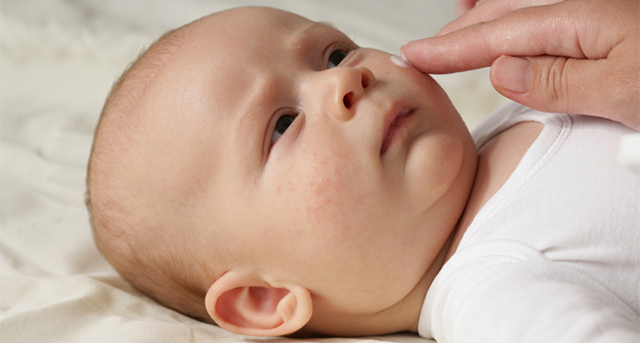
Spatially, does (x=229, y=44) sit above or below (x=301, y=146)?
above

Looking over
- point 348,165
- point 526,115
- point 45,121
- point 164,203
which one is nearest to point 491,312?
point 348,165

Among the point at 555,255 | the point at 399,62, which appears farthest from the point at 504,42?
the point at 555,255

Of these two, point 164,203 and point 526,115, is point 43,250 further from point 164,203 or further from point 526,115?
point 526,115

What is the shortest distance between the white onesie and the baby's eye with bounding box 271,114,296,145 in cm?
39

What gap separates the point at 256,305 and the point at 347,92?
459 mm

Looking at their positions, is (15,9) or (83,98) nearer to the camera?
(83,98)

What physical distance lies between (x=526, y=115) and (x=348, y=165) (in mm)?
441

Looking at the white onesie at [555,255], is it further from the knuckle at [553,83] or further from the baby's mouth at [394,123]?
the baby's mouth at [394,123]

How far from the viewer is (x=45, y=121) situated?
82.6 inches

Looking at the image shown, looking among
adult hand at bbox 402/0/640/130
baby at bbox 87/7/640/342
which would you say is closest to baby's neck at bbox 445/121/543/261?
baby at bbox 87/7/640/342

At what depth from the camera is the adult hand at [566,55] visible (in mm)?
1021

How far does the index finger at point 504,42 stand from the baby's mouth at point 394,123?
0.42ft

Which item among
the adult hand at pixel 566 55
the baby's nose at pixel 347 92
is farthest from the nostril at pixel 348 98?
the adult hand at pixel 566 55

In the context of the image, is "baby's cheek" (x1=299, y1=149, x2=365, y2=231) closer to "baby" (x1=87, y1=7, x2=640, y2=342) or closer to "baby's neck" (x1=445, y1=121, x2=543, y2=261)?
"baby" (x1=87, y1=7, x2=640, y2=342)
